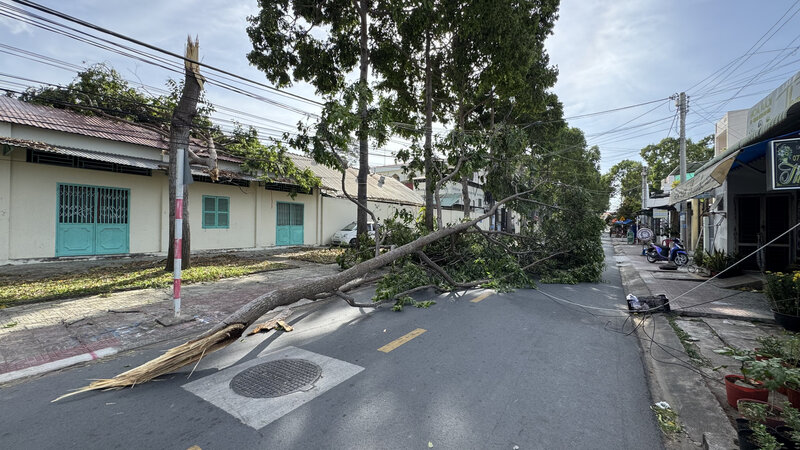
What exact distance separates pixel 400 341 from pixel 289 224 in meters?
15.2

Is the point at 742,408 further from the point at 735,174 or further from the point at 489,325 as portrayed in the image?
the point at 735,174

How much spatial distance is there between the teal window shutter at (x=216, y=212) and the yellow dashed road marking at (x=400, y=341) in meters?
13.1

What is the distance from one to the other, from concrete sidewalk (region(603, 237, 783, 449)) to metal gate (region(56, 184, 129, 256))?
15310 millimetres

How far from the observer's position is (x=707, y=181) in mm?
7125

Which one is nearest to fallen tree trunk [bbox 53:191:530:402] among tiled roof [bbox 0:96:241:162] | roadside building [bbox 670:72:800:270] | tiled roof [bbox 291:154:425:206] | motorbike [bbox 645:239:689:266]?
roadside building [bbox 670:72:800:270]

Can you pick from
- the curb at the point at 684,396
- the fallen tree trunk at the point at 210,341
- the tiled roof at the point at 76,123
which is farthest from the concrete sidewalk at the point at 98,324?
the tiled roof at the point at 76,123

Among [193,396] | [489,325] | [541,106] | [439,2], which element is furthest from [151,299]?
[541,106]

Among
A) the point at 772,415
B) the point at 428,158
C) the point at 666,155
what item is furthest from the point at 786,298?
the point at 666,155

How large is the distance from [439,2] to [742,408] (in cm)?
1217

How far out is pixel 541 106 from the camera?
1580cm

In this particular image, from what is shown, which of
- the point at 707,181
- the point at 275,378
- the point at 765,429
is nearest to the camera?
the point at 765,429

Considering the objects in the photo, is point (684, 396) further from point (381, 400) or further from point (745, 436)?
point (381, 400)

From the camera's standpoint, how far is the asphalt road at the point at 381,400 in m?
2.64

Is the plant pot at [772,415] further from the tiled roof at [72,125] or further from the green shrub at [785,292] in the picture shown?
the tiled roof at [72,125]
